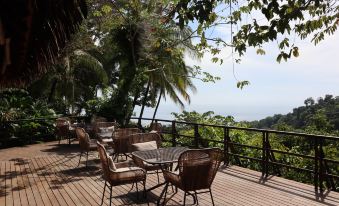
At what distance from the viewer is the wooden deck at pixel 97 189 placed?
5.41 m

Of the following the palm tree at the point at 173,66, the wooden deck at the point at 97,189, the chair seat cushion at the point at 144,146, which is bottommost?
the wooden deck at the point at 97,189

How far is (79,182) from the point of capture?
262 inches

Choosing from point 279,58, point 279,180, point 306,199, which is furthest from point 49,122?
point 279,58

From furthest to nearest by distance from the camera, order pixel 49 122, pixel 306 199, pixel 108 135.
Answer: pixel 49 122 → pixel 108 135 → pixel 306 199

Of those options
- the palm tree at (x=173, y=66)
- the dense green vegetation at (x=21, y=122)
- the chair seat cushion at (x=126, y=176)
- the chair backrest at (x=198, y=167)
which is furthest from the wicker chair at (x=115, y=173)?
the palm tree at (x=173, y=66)

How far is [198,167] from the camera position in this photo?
464 cm

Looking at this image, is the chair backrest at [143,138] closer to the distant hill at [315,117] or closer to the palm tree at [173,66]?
the palm tree at [173,66]

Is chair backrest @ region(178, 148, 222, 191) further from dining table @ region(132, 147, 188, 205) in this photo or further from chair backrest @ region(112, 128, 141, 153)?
chair backrest @ region(112, 128, 141, 153)

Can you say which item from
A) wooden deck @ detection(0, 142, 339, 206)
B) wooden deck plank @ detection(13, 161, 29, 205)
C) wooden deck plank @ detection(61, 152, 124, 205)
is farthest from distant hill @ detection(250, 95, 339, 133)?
wooden deck plank @ detection(13, 161, 29, 205)

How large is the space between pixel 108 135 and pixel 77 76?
16.1 m

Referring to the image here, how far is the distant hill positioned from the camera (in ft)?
59.2

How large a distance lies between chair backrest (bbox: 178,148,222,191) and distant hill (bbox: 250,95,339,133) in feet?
35.6

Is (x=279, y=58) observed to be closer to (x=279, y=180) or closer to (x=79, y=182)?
(x=279, y=180)

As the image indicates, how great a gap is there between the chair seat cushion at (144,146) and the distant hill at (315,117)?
956cm
